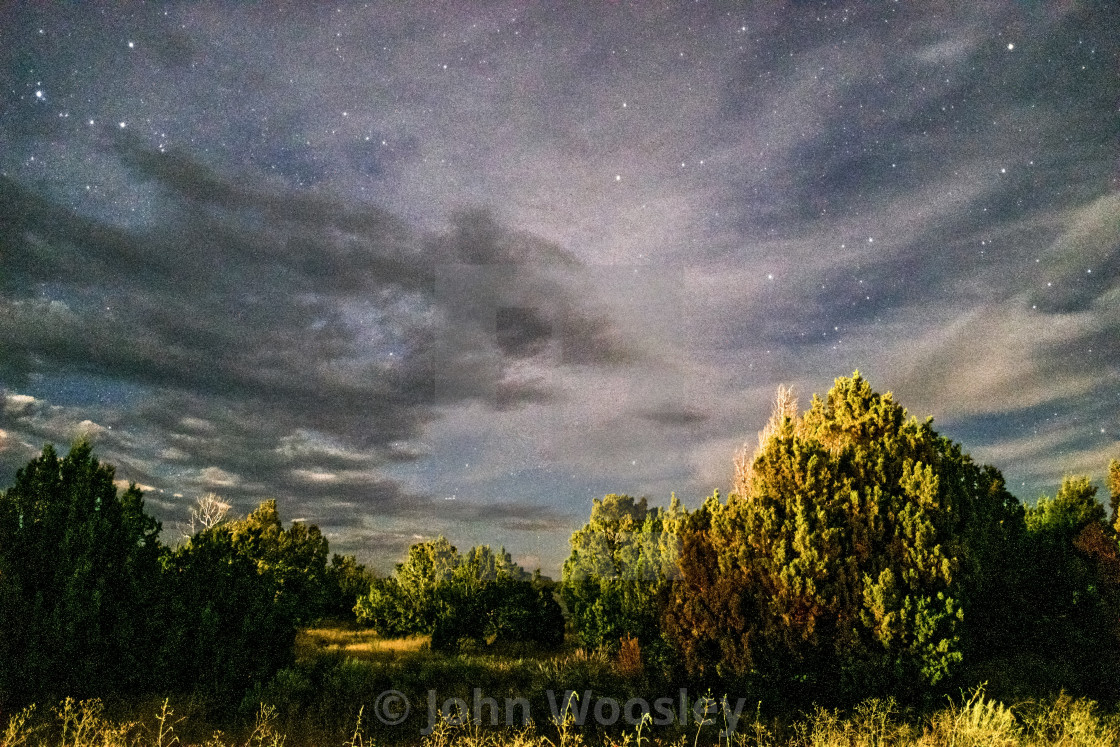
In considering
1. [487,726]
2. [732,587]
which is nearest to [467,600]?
[487,726]

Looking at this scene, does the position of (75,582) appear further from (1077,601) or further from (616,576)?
(1077,601)

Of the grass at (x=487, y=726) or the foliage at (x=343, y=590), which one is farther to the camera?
the foliage at (x=343, y=590)

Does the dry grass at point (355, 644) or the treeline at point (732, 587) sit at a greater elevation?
the treeline at point (732, 587)

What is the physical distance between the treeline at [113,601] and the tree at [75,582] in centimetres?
2

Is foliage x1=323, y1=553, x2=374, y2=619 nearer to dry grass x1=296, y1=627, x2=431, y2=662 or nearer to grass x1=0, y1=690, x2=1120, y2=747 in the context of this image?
dry grass x1=296, y1=627, x2=431, y2=662

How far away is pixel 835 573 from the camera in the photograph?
1080 centimetres

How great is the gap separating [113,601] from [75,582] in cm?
78

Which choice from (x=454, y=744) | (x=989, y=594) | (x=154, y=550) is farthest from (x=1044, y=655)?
(x=154, y=550)

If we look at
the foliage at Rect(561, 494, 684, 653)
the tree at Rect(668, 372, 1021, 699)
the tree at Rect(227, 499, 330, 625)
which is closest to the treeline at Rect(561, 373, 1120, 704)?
the tree at Rect(668, 372, 1021, 699)

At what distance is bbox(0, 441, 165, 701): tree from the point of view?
29.2 ft

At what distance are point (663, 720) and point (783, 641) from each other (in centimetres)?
259

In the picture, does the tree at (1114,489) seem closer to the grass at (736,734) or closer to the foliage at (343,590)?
the grass at (736,734)

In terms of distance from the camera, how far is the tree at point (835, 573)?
1025 centimetres

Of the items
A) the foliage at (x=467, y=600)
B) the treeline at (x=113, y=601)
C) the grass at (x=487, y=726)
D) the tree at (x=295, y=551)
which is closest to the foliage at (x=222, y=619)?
the treeline at (x=113, y=601)
